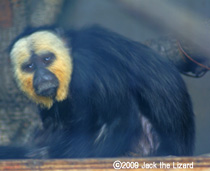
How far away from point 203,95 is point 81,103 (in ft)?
3.95

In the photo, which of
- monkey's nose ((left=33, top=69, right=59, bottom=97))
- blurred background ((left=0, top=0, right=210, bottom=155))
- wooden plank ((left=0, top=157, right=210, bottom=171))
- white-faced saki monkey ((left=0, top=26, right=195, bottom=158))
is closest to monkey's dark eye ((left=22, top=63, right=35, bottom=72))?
white-faced saki monkey ((left=0, top=26, right=195, bottom=158))

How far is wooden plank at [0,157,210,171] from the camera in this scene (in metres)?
1.41

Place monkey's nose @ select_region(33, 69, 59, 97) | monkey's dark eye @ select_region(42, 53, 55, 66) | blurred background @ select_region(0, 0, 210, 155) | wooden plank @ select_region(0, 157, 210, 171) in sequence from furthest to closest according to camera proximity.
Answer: blurred background @ select_region(0, 0, 210, 155) → monkey's dark eye @ select_region(42, 53, 55, 66) → monkey's nose @ select_region(33, 69, 59, 97) → wooden plank @ select_region(0, 157, 210, 171)

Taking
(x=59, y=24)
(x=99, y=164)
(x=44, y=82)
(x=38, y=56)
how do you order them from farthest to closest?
(x=59, y=24) < (x=38, y=56) < (x=44, y=82) < (x=99, y=164)

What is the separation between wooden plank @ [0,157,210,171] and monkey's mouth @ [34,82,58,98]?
65cm

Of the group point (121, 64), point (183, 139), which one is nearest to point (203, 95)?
point (183, 139)

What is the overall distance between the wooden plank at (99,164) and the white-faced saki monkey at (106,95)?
598mm

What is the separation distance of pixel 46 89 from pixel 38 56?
0.23 metres

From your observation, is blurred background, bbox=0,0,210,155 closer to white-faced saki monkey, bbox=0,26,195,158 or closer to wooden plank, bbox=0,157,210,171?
white-faced saki monkey, bbox=0,26,195,158

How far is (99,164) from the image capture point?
55.4 inches

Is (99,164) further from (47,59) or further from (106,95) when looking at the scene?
(47,59)

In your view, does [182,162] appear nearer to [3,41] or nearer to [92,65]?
[92,65]

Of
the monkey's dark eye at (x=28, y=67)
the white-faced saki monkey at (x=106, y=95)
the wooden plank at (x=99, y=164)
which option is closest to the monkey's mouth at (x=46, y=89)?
the white-faced saki monkey at (x=106, y=95)

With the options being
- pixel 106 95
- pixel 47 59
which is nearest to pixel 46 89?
pixel 47 59
